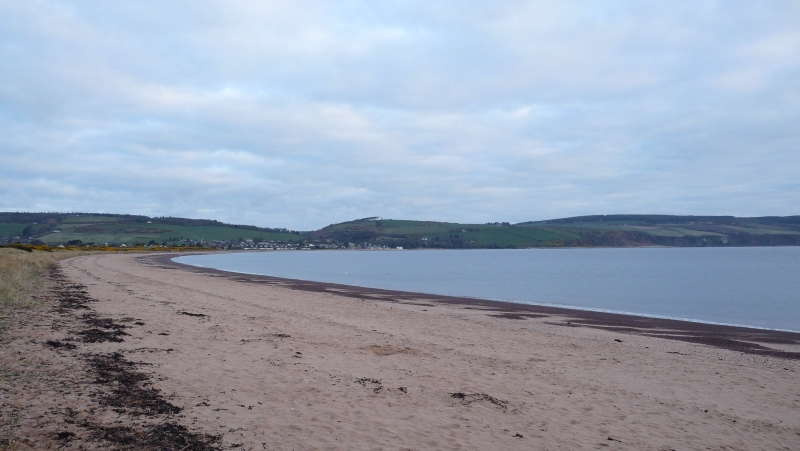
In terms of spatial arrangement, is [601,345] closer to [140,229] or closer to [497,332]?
[497,332]

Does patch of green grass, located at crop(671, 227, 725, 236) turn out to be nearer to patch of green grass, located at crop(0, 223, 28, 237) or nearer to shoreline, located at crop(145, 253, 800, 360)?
shoreline, located at crop(145, 253, 800, 360)

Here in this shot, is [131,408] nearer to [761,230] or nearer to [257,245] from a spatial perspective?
[257,245]

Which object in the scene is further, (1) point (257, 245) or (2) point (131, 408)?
(1) point (257, 245)

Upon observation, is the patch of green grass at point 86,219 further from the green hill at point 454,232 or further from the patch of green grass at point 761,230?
the patch of green grass at point 761,230

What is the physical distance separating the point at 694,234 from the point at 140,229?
5787 inches

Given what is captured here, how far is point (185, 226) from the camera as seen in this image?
157750 mm

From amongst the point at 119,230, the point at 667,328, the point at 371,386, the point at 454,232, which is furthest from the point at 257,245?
the point at 371,386

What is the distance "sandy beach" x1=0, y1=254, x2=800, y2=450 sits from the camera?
5793mm

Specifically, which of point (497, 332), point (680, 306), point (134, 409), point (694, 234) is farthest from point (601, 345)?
point (694, 234)

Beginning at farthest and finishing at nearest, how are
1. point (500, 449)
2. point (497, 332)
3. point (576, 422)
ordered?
point (497, 332)
point (576, 422)
point (500, 449)

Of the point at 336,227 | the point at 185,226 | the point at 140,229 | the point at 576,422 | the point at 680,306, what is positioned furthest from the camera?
the point at 336,227

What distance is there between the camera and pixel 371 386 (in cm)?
802

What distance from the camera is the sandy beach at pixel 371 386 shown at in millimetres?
5793

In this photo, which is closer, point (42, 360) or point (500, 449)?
point (500, 449)
